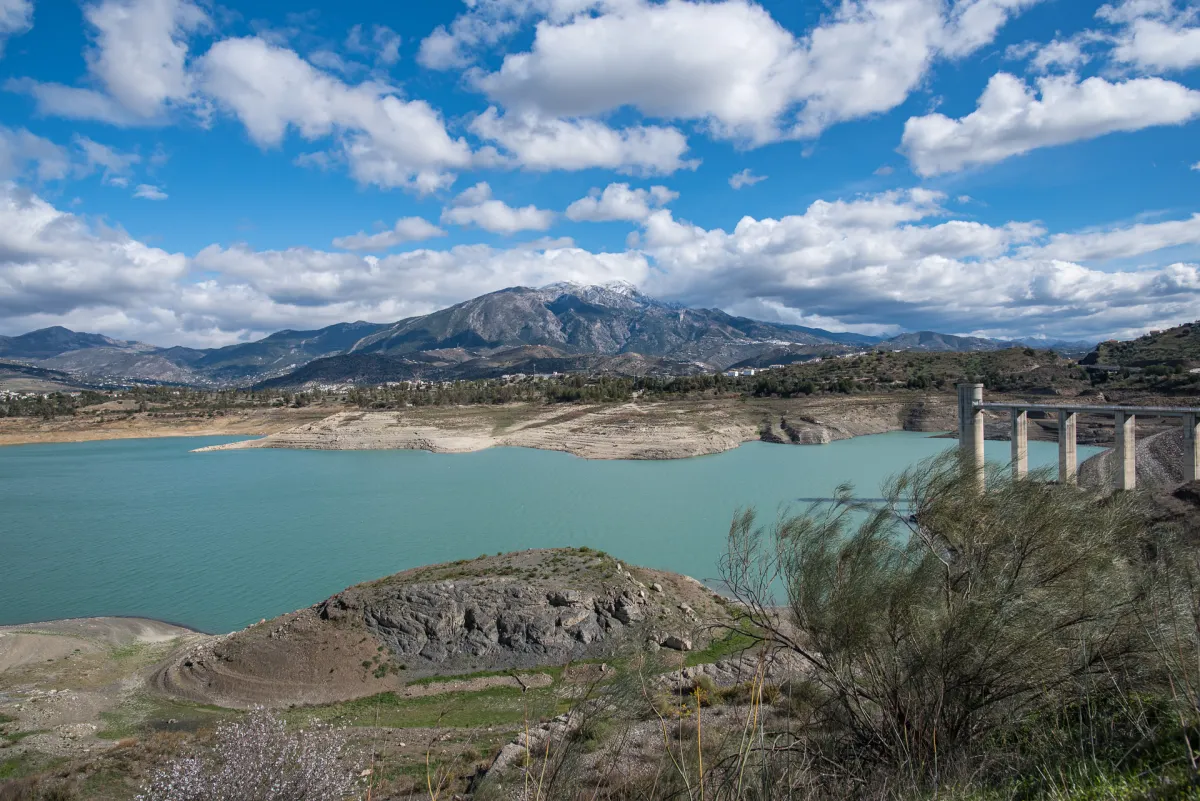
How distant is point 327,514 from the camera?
3428 cm

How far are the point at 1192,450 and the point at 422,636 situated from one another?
3271 cm

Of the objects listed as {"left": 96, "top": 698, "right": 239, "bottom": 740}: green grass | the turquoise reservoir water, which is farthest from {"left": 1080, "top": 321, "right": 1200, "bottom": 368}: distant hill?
{"left": 96, "top": 698, "right": 239, "bottom": 740}: green grass

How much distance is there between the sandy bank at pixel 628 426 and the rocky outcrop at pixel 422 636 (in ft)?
126

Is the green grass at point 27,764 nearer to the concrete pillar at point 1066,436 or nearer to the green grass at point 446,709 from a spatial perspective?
the green grass at point 446,709

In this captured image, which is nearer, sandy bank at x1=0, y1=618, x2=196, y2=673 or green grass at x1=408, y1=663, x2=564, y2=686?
green grass at x1=408, y1=663, x2=564, y2=686

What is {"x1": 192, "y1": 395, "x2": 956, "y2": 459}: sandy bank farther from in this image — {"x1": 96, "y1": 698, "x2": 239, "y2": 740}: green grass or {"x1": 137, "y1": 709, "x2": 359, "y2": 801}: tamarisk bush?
{"x1": 137, "y1": 709, "x2": 359, "y2": 801}: tamarisk bush

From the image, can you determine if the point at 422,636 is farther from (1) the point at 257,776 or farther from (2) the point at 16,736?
(1) the point at 257,776

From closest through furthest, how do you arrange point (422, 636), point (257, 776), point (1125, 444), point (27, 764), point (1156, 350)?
point (257, 776) < point (27, 764) < point (422, 636) < point (1125, 444) < point (1156, 350)

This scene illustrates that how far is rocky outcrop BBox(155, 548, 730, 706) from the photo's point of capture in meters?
14.3

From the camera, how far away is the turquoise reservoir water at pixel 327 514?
2252cm

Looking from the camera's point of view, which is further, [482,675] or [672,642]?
[672,642]

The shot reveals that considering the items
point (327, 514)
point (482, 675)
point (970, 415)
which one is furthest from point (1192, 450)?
point (327, 514)

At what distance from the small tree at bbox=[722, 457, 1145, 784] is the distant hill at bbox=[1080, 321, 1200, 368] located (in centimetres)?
6747

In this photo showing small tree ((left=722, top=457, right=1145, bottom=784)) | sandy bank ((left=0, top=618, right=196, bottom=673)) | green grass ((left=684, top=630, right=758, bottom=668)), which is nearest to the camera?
small tree ((left=722, top=457, right=1145, bottom=784))
